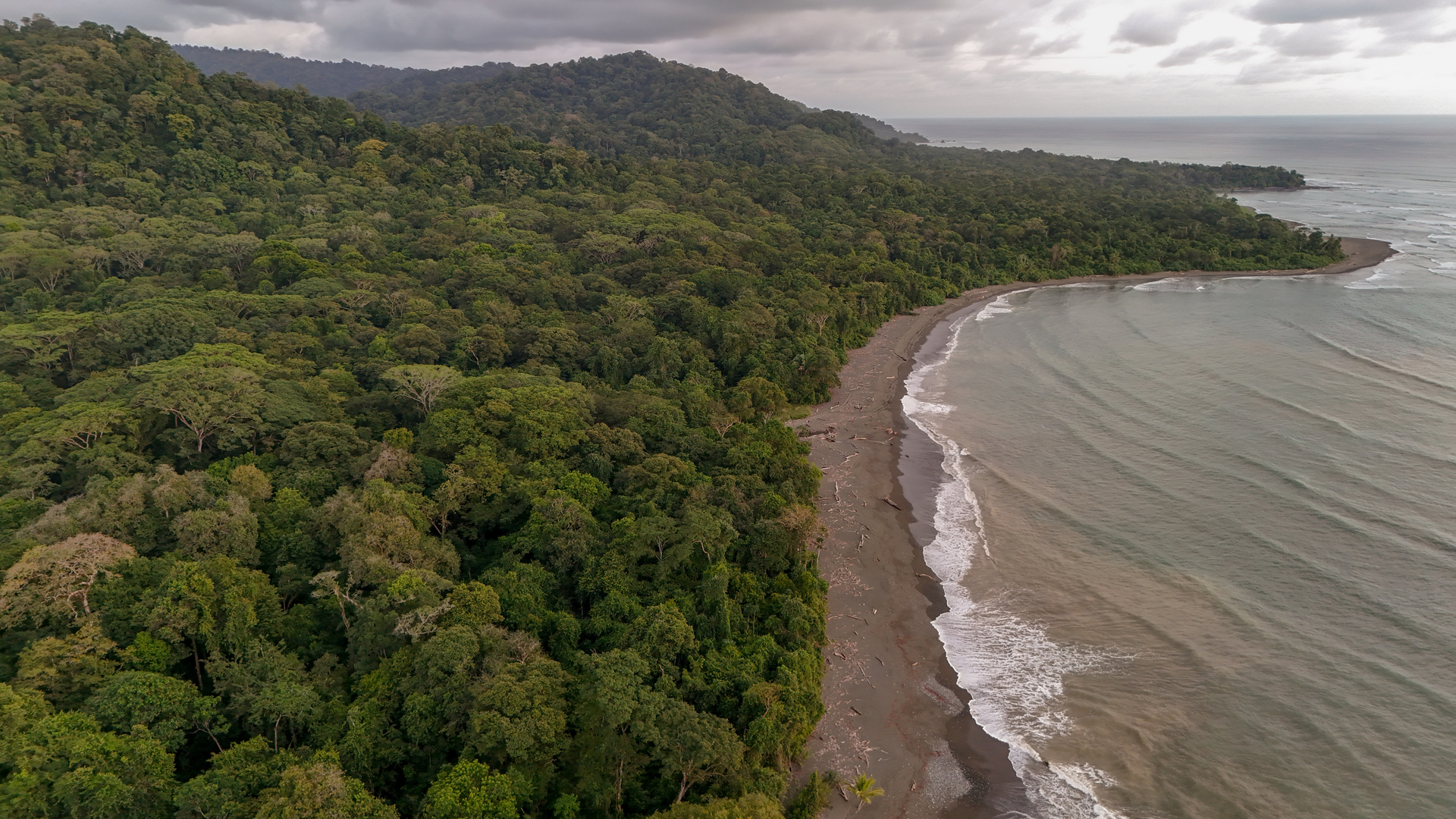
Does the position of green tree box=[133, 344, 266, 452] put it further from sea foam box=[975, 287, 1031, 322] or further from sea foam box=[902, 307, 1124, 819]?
sea foam box=[975, 287, 1031, 322]

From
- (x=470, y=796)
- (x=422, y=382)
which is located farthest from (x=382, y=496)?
(x=470, y=796)

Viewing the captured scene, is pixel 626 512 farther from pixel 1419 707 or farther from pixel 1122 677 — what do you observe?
pixel 1419 707

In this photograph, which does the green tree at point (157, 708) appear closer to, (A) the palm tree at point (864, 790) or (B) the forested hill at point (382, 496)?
(B) the forested hill at point (382, 496)

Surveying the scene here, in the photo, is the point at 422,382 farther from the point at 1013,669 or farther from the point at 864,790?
the point at 1013,669

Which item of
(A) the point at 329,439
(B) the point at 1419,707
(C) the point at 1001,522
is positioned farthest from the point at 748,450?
(B) the point at 1419,707

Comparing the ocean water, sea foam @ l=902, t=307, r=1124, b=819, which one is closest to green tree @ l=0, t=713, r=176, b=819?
sea foam @ l=902, t=307, r=1124, b=819
